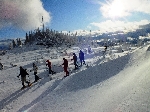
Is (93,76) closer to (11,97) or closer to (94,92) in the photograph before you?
(94,92)

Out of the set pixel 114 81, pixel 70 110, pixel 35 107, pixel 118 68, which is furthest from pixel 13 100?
pixel 118 68

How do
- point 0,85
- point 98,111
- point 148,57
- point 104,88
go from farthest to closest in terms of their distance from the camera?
point 0,85 → point 148,57 → point 104,88 → point 98,111

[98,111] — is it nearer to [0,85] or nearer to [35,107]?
[35,107]

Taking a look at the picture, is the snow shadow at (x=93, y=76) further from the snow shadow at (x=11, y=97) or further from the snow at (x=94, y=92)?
the snow shadow at (x=11, y=97)

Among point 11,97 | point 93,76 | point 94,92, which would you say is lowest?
point 11,97

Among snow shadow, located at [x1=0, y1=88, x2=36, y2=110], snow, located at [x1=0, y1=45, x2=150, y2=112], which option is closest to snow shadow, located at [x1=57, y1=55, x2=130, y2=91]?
snow, located at [x1=0, y1=45, x2=150, y2=112]

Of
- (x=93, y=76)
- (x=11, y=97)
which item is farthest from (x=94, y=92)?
(x=11, y=97)

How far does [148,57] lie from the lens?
18.8 m

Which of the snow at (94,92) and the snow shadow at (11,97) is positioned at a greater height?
the snow at (94,92)

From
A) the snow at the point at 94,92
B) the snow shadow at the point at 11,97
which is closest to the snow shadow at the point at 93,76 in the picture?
the snow at the point at 94,92

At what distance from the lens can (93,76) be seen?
55.0ft

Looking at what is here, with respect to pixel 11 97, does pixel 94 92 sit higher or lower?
higher

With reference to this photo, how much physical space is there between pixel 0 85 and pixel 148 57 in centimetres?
1406

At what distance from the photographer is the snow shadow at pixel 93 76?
606 inches
